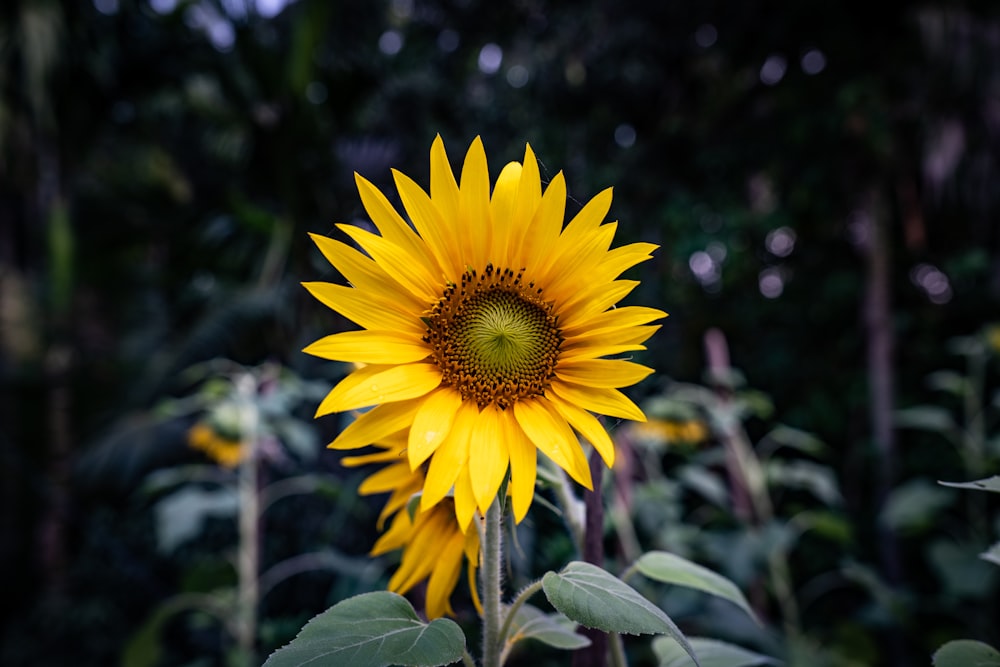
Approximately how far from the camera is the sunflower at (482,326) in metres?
0.38

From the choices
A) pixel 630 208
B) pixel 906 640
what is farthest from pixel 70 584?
pixel 906 640

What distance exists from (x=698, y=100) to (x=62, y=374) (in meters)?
4.73

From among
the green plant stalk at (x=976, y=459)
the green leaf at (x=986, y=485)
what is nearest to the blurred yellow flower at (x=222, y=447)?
the green leaf at (x=986, y=485)

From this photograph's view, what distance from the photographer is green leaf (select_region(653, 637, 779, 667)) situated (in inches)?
17.2

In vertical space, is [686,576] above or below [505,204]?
below

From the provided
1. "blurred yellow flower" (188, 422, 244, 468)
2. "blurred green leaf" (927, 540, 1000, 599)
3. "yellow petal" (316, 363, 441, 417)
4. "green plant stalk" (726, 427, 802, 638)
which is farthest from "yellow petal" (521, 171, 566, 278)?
"blurred green leaf" (927, 540, 1000, 599)

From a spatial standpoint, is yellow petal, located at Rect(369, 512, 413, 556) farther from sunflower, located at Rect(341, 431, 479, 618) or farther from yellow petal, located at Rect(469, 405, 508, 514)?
yellow petal, located at Rect(469, 405, 508, 514)

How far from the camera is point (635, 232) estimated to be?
3.68 ft

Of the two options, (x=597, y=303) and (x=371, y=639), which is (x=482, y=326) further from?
(x=371, y=639)

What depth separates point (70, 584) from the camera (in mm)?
3744

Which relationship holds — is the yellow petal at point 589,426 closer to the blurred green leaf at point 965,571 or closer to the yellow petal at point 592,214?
the yellow petal at point 592,214

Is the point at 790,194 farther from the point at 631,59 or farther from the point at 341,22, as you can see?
the point at 341,22

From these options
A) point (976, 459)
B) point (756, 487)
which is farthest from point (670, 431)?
point (976, 459)

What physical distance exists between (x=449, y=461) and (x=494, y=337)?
0.12 m
